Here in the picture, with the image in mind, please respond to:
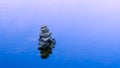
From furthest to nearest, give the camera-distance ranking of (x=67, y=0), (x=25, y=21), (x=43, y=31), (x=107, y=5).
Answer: (x=67, y=0)
(x=107, y=5)
(x=25, y=21)
(x=43, y=31)

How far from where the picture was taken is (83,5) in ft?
19.5

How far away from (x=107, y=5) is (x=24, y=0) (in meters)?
1.63

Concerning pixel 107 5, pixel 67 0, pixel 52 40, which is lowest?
pixel 52 40

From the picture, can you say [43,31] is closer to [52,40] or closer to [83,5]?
[52,40]

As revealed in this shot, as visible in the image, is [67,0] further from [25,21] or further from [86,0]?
[25,21]

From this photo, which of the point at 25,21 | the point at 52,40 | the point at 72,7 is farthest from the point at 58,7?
the point at 52,40

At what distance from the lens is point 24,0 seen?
6383 mm

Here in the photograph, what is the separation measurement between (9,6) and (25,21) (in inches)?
33.2

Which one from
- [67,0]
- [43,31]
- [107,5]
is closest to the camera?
[43,31]

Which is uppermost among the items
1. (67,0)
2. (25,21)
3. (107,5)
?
(67,0)

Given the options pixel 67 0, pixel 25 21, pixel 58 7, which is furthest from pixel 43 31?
pixel 67 0

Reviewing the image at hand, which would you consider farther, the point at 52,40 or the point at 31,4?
the point at 31,4

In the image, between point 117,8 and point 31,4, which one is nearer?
point 117,8

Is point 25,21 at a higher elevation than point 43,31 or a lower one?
higher
